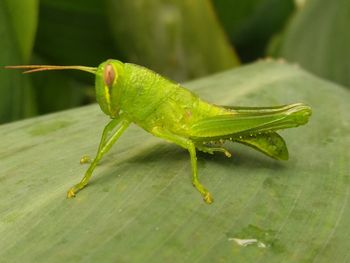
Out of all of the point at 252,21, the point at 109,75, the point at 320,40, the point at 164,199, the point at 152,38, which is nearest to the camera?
the point at 164,199

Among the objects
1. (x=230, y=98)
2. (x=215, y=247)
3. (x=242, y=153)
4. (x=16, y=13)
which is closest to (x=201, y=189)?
(x=215, y=247)

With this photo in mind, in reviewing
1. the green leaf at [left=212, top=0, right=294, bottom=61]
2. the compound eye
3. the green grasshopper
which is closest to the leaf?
the green grasshopper

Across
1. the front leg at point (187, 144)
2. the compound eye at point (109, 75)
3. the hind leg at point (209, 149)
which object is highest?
the compound eye at point (109, 75)

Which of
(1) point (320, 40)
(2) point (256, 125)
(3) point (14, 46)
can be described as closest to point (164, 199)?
(2) point (256, 125)

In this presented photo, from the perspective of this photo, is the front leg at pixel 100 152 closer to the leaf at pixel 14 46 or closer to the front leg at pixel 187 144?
the front leg at pixel 187 144

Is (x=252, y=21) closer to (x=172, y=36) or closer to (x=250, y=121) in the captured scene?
(x=172, y=36)

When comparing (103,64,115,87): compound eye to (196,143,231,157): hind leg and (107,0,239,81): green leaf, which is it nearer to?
(196,143,231,157): hind leg

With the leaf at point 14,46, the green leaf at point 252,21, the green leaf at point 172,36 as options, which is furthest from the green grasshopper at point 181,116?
the green leaf at point 252,21

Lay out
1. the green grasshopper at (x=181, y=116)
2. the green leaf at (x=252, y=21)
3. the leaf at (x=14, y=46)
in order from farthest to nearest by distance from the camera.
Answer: the green leaf at (x=252, y=21)
the leaf at (x=14, y=46)
the green grasshopper at (x=181, y=116)
